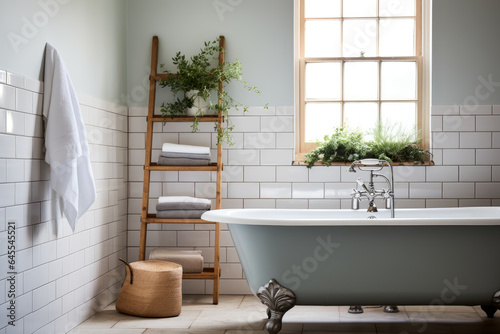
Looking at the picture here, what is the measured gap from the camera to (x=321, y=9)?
4.63 metres

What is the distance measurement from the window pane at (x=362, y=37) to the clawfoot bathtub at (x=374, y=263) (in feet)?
6.10

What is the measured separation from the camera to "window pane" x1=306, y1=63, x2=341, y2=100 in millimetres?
4625

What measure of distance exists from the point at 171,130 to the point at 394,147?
174cm

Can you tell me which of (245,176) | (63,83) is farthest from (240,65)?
(63,83)

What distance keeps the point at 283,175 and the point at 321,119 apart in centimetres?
57

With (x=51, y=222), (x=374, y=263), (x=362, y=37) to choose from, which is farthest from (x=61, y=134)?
(x=362, y=37)

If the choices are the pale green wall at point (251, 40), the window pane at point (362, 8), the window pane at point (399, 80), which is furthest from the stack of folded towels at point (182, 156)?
the window pane at point (362, 8)

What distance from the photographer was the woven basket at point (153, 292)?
374 centimetres

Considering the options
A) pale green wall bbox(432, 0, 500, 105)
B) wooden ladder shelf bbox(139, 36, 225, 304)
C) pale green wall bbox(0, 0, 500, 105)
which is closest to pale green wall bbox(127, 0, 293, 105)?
pale green wall bbox(0, 0, 500, 105)

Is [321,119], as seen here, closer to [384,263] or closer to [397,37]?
[397,37]

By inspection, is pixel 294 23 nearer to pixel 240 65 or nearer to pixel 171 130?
pixel 240 65

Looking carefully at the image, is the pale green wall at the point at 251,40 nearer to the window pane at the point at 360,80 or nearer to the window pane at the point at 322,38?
the window pane at the point at 322,38

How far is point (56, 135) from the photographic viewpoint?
307cm

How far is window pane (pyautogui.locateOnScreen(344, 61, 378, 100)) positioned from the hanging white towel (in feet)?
7.51
